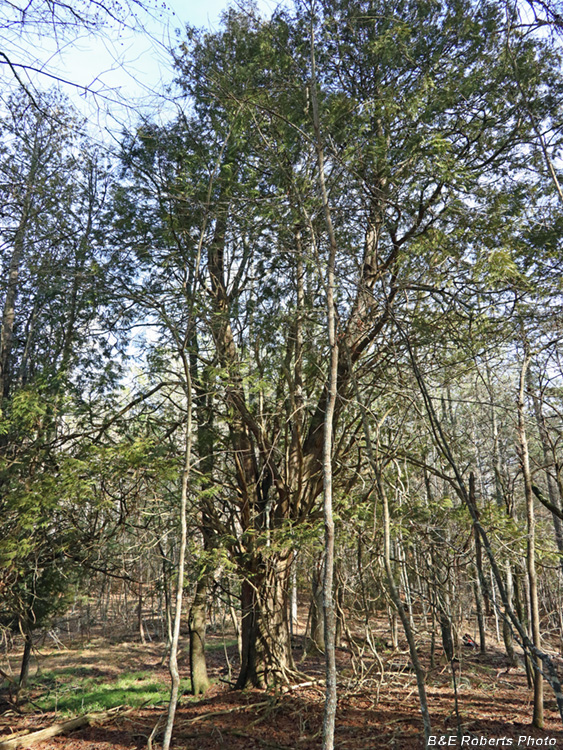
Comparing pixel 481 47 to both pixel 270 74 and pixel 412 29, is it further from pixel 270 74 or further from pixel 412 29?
pixel 270 74

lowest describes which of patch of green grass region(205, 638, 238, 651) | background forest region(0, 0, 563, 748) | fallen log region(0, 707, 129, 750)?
patch of green grass region(205, 638, 238, 651)

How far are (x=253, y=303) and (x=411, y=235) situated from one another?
8.46ft

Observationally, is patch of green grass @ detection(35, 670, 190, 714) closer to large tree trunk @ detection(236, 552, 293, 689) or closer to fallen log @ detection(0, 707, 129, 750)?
fallen log @ detection(0, 707, 129, 750)

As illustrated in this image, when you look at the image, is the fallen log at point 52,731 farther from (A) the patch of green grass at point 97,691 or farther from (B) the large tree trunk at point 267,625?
(B) the large tree trunk at point 267,625

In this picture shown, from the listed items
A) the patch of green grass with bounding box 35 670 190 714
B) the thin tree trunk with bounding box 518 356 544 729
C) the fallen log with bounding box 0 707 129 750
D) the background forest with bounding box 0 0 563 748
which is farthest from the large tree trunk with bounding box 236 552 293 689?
the thin tree trunk with bounding box 518 356 544 729

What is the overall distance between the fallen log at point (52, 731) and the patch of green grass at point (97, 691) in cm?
92

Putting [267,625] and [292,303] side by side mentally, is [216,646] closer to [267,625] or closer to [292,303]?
[267,625]

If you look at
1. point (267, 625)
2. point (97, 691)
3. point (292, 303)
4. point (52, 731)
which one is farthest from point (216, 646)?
point (292, 303)

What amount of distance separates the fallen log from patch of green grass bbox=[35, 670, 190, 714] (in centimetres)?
92

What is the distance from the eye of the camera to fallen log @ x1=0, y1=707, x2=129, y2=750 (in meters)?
5.82

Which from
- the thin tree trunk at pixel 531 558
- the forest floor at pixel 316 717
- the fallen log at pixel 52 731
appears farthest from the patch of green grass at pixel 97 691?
the thin tree trunk at pixel 531 558

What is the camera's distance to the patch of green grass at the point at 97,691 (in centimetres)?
913

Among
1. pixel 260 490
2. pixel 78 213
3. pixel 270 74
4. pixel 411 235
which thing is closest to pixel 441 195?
pixel 411 235

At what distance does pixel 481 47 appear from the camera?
627cm
